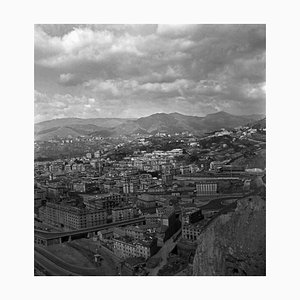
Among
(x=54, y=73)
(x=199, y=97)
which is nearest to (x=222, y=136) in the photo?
(x=199, y=97)

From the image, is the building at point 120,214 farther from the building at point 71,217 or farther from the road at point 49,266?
the road at point 49,266

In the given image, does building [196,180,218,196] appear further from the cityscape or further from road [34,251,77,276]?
road [34,251,77,276]

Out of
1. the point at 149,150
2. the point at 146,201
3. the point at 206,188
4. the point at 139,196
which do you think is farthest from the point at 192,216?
the point at 149,150

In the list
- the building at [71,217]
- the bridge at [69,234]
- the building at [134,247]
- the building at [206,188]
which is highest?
the building at [206,188]

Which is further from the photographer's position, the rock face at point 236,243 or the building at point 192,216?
the building at point 192,216

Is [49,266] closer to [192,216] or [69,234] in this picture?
[69,234]

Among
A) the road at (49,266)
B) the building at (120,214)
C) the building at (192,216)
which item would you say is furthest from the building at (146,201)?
the road at (49,266)
